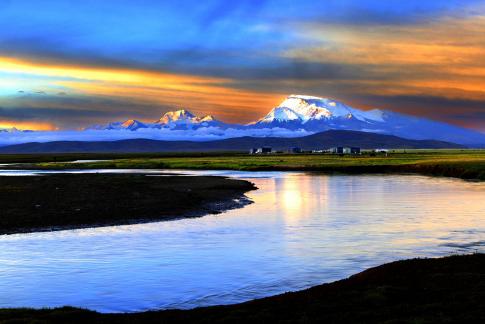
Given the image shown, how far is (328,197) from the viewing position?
214 feet

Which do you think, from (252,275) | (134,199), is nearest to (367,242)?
(252,275)

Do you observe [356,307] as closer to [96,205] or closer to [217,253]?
[217,253]

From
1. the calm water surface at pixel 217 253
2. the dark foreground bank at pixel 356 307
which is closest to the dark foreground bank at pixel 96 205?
the calm water surface at pixel 217 253

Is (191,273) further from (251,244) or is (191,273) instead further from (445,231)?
(445,231)

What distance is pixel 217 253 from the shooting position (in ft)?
103

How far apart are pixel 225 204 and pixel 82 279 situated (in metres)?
31.6

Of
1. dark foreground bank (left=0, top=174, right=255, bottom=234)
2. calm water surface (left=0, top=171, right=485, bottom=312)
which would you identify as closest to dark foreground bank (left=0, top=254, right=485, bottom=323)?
calm water surface (left=0, top=171, right=485, bottom=312)

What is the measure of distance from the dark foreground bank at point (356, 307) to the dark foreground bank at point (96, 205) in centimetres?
2235

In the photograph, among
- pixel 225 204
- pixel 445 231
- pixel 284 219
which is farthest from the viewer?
pixel 225 204

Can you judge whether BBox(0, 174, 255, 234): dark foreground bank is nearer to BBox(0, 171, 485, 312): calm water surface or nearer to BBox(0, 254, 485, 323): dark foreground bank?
BBox(0, 171, 485, 312): calm water surface

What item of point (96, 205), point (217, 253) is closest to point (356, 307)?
point (217, 253)

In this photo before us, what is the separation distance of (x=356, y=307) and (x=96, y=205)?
38.2m

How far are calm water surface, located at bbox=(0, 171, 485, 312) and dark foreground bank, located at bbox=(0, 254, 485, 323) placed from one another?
2405mm

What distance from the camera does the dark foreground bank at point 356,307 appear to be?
17.4 m
